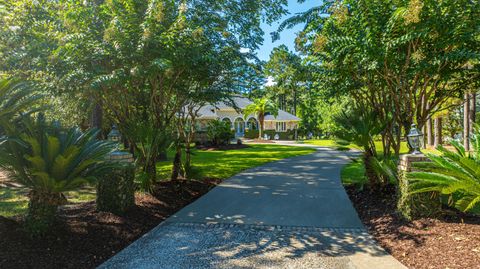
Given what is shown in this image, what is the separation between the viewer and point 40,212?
170 inches

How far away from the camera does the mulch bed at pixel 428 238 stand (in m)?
3.76

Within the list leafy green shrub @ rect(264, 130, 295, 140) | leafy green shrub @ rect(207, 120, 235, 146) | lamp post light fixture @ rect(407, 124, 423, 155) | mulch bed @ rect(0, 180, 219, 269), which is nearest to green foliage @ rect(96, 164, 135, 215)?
mulch bed @ rect(0, 180, 219, 269)

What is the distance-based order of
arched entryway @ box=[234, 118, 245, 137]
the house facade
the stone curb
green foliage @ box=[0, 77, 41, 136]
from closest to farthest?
green foliage @ box=[0, 77, 41, 136] < the stone curb < the house facade < arched entryway @ box=[234, 118, 245, 137]

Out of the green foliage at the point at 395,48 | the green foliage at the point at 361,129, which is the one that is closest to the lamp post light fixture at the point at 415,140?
the green foliage at the point at 395,48

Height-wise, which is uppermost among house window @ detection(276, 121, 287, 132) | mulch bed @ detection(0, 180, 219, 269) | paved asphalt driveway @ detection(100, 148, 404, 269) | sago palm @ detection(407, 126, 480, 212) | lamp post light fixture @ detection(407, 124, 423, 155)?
house window @ detection(276, 121, 287, 132)

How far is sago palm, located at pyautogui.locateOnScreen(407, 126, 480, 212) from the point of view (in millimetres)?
4258

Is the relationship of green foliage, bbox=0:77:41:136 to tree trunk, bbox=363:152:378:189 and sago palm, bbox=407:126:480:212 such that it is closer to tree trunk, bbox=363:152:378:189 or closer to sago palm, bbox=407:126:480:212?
sago palm, bbox=407:126:480:212

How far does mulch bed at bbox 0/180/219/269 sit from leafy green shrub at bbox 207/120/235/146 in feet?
56.4

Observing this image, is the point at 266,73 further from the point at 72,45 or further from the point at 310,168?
the point at 72,45

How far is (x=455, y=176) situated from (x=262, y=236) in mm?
3098

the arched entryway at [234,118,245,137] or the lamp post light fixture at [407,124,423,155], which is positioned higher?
Answer: the arched entryway at [234,118,245,137]

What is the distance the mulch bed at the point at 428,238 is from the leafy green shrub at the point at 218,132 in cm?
1836

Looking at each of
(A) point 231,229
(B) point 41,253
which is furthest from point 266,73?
(B) point 41,253

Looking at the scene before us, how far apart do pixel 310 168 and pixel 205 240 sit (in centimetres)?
829
